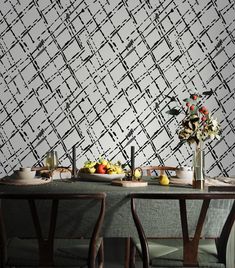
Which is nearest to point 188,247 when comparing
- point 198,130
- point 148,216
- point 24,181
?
point 148,216

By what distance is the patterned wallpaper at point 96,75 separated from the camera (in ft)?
13.6

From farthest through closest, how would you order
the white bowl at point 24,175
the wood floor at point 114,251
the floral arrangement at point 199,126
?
the wood floor at point 114,251 → the white bowl at point 24,175 → the floral arrangement at point 199,126

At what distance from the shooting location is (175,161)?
4.23 metres

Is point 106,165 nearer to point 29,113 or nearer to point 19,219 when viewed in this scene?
point 19,219

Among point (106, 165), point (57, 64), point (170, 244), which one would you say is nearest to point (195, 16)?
point (57, 64)

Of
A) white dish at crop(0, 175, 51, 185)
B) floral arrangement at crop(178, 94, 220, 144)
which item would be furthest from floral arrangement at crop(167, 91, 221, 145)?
white dish at crop(0, 175, 51, 185)

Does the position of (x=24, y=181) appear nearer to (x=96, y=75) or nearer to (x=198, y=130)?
(x=198, y=130)

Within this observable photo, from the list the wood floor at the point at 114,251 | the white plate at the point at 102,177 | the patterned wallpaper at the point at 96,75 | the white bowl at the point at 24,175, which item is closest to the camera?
the white bowl at the point at 24,175

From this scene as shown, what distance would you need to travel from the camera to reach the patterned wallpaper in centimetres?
416

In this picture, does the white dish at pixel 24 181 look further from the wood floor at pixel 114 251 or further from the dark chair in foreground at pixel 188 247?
the wood floor at pixel 114 251

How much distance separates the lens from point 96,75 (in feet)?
13.6

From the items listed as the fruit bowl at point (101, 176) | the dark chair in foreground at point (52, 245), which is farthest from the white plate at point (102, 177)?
the dark chair in foreground at point (52, 245)

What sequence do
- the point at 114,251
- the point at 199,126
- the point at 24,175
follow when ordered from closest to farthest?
the point at 199,126 < the point at 24,175 < the point at 114,251

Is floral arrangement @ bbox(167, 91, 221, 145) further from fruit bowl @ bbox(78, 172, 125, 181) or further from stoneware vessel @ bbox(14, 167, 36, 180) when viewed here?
stoneware vessel @ bbox(14, 167, 36, 180)
